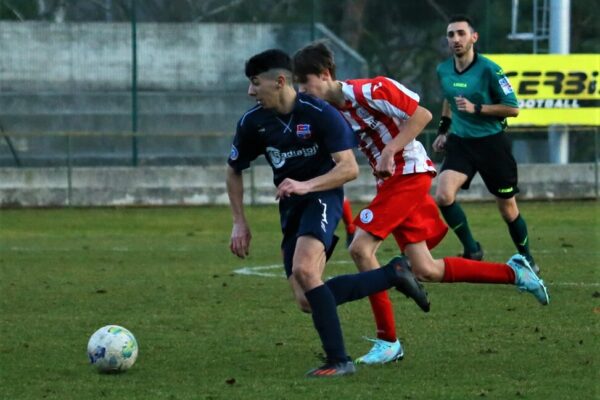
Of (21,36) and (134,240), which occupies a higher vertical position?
(21,36)

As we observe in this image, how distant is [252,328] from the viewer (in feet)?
29.2

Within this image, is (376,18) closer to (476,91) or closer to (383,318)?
(476,91)

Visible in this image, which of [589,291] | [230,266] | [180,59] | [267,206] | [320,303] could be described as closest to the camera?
[320,303]

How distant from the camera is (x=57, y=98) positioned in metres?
22.3

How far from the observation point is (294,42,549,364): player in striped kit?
7621mm

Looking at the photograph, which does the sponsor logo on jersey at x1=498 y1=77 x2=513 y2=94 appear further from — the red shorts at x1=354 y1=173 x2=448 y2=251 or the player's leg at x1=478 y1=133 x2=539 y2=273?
the red shorts at x1=354 y1=173 x2=448 y2=251

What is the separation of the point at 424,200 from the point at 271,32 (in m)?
14.8

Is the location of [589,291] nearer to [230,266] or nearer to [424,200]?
[424,200]

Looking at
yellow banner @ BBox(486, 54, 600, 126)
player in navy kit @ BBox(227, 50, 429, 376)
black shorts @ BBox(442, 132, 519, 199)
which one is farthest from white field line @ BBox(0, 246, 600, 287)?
yellow banner @ BBox(486, 54, 600, 126)

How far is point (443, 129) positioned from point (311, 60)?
4.69 meters

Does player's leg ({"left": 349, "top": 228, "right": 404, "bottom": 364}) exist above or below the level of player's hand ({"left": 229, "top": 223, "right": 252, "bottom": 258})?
below

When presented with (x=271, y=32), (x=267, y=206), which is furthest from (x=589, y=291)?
(x=271, y=32)

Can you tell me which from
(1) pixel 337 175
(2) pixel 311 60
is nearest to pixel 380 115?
(2) pixel 311 60

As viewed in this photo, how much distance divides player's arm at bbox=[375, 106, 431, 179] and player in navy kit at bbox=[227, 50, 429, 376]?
0.37 m
